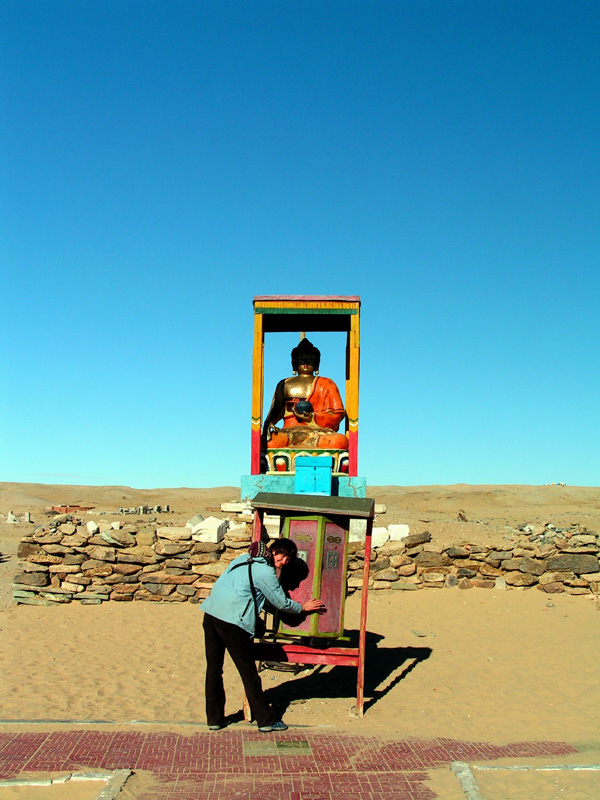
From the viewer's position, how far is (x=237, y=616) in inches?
218

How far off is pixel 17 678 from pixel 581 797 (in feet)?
18.8

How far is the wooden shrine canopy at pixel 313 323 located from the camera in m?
10.7

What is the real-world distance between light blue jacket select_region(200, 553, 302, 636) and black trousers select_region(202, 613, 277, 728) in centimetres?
9

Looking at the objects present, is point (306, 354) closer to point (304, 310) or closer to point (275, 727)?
point (304, 310)

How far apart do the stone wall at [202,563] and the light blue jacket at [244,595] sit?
5.12 metres

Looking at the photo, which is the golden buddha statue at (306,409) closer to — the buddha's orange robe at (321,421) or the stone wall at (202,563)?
the buddha's orange robe at (321,421)

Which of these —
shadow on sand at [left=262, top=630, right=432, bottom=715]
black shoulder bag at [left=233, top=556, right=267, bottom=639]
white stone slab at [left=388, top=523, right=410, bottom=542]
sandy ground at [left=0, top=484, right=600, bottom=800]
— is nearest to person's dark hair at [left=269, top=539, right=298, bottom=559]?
black shoulder bag at [left=233, top=556, right=267, bottom=639]

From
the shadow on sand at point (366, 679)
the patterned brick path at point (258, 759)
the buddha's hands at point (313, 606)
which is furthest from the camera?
the shadow on sand at point (366, 679)

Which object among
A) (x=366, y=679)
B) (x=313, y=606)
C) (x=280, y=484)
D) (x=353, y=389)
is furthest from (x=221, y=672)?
(x=353, y=389)

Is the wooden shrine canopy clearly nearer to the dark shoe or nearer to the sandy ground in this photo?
the sandy ground

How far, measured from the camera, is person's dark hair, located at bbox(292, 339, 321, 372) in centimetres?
1252

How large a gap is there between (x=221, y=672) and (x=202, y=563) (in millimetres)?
5302

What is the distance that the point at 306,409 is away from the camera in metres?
11.6

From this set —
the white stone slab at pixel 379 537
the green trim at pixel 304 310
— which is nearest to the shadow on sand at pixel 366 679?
the white stone slab at pixel 379 537
